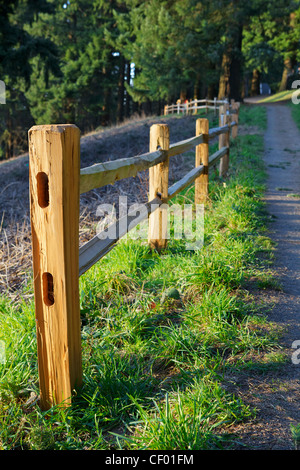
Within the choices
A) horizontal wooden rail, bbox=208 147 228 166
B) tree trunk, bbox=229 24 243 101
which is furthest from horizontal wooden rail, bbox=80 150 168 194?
tree trunk, bbox=229 24 243 101

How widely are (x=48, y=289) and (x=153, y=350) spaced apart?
93 centimetres

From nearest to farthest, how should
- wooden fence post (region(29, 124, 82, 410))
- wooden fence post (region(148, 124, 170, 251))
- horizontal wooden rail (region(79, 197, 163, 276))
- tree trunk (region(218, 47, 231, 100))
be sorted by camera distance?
wooden fence post (region(29, 124, 82, 410)), horizontal wooden rail (region(79, 197, 163, 276)), wooden fence post (region(148, 124, 170, 251)), tree trunk (region(218, 47, 231, 100))

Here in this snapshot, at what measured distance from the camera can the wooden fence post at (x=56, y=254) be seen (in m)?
2.07

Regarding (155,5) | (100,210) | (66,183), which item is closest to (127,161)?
(66,183)

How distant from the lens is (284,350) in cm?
279

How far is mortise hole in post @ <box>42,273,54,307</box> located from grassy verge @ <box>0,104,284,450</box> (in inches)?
21.0

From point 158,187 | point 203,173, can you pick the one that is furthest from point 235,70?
point 158,187

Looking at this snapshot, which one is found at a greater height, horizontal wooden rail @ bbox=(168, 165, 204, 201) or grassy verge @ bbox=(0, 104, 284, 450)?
horizontal wooden rail @ bbox=(168, 165, 204, 201)

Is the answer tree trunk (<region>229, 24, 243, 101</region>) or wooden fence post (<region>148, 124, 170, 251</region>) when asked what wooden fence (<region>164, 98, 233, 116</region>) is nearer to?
tree trunk (<region>229, 24, 243, 101</region>)

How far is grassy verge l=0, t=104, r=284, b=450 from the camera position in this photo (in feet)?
6.98

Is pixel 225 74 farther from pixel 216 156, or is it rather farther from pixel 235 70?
pixel 216 156

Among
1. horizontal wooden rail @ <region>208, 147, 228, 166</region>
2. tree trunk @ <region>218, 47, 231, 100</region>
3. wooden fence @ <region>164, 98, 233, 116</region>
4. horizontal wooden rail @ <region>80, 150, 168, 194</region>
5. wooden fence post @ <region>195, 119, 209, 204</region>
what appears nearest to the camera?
horizontal wooden rail @ <region>80, 150, 168, 194</region>

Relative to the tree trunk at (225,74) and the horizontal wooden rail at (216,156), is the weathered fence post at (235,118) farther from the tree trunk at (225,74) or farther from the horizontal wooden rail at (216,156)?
the tree trunk at (225,74)
